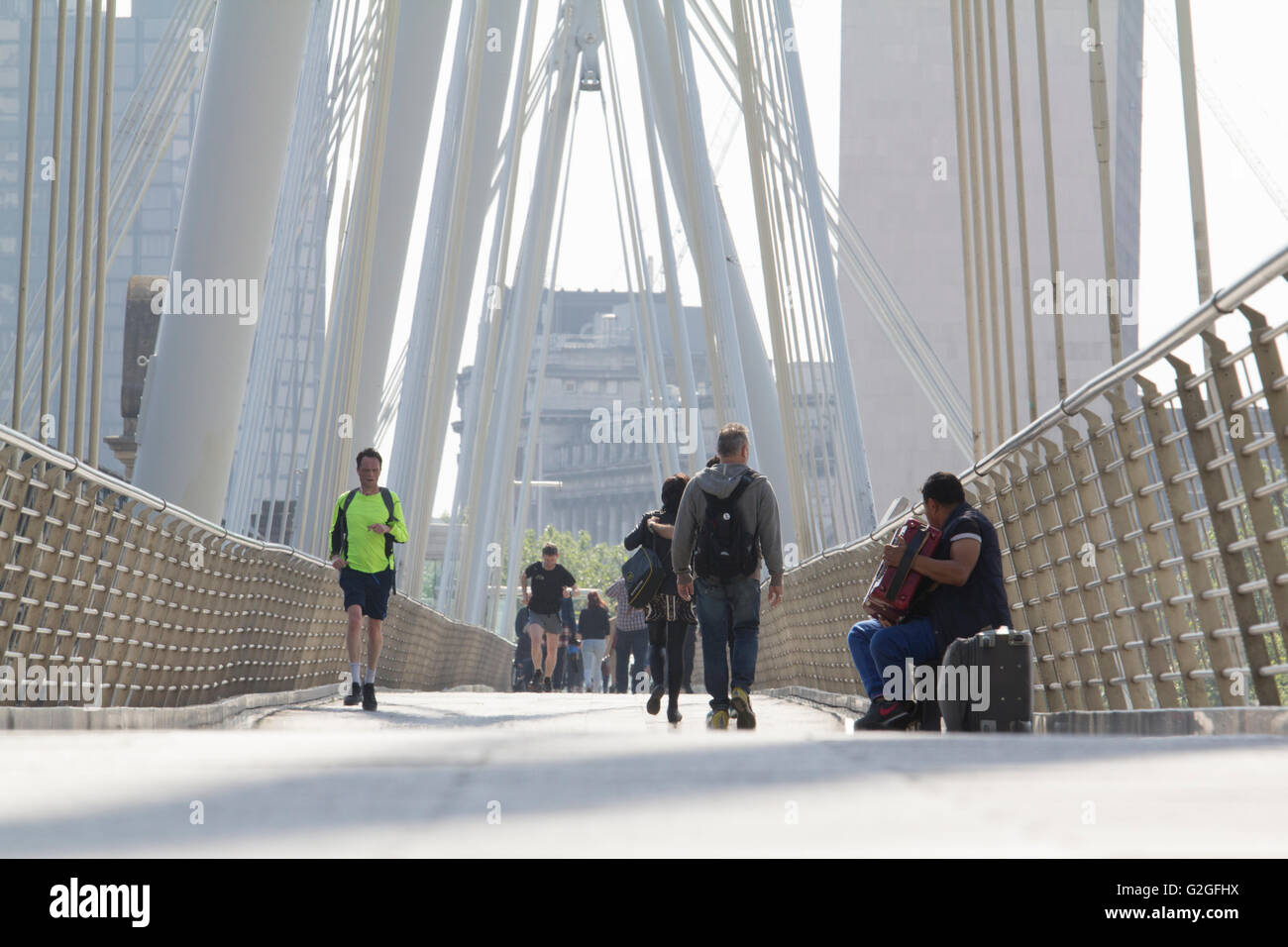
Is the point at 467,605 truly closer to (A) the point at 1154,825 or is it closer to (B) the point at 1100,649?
(B) the point at 1100,649

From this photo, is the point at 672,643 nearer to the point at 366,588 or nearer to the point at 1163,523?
the point at 366,588

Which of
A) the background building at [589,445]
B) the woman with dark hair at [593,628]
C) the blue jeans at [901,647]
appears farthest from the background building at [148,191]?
the blue jeans at [901,647]

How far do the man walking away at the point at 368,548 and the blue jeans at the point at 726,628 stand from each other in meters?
2.55

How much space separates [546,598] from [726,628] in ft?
37.3

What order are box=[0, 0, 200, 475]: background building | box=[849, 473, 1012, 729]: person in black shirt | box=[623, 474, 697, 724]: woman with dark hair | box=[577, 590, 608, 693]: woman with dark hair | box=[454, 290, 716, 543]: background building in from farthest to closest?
1. box=[454, 290, 716, 543]: background building
2. box=[0, 0, 200, 475]: background building
3. box=[577, 590, 608, 693]: woman with dark hair
4. box=[623, 474, 697, 724]: woman with dark hair
5. box=[849, 473, 1012, 729]: person in black shirt

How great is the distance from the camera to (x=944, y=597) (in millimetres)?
6625

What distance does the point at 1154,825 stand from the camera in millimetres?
2363

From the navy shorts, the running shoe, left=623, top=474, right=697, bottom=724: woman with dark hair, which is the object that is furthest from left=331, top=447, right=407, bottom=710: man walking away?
the running shoe

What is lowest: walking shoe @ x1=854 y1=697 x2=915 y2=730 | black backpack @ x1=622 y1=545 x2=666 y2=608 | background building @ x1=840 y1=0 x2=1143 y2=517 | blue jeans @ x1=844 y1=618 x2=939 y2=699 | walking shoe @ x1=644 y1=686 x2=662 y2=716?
walking shoe @ x1=854 y1=697 x2=915 y2=730

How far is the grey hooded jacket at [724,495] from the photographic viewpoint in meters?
8.17

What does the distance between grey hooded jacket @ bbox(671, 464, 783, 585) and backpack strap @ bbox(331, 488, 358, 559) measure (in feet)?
9.35

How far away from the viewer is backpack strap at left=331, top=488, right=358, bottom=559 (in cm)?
1046

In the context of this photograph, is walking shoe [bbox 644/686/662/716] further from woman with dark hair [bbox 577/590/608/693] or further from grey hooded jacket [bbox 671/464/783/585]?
woman with dark hair [bbox 577/590/608/693]

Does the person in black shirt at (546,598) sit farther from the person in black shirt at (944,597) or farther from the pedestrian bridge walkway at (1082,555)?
the person in black shirt at (944,597)
